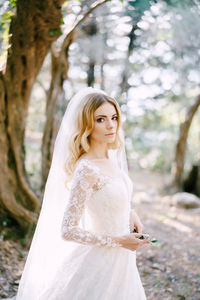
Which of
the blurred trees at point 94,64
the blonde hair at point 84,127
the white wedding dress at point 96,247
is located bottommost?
the white wedding dress at point 96,247

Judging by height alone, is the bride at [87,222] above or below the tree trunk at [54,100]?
below

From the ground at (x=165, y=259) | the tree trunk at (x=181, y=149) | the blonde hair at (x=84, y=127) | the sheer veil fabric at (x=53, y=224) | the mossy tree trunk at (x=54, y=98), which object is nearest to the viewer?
the blonde hair at (x=84, y=127)

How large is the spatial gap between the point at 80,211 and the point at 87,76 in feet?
18.1

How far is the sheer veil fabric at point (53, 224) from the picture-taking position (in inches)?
84.7

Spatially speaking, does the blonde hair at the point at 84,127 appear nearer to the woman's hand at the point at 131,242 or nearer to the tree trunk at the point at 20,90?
the woman's hand at the point at 131,242

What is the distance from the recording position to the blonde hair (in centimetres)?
204

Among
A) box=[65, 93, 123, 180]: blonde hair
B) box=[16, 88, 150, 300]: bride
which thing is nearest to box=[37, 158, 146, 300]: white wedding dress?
box=[16, 88, 150, 300]: bride

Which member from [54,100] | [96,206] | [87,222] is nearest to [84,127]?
[96,206]

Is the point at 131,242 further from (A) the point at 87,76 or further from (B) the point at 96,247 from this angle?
(A) the point at 87,76

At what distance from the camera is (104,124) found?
2051 mm

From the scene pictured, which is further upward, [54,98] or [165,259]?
[54,98]

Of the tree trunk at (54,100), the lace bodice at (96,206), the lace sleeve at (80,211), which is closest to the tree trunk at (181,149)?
the tree trunk at (54,100)

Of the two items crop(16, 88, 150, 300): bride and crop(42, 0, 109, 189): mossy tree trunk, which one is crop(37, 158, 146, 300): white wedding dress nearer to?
crop(16, 88, 150, 300): bride

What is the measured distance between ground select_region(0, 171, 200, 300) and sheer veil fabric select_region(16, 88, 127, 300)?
96cm
